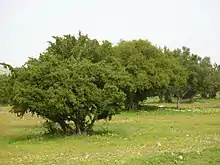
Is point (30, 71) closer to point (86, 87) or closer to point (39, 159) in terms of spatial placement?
point (86, 87)

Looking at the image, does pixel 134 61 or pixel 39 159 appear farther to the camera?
pixel 134 61

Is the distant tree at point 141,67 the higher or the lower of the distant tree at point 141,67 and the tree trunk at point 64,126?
the higher

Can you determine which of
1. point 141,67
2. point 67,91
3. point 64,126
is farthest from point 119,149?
point 141,67

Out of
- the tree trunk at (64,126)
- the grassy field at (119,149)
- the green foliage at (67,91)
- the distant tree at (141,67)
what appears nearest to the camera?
the grassy field at (119,149)

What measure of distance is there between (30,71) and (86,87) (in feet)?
15.5

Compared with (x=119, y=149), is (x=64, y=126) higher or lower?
higher

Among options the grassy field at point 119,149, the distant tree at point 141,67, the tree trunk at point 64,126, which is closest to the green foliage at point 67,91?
the tree trunk at point 64,126

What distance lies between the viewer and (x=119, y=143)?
31.8 meters

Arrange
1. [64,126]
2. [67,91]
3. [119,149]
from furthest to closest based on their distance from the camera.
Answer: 1. [64,126]
2. [67,91]
3. [119,149]

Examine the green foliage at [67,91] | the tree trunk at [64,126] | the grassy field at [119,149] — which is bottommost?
the grassy field at [119,149]

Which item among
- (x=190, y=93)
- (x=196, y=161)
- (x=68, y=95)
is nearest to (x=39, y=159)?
(x=196, y=161)

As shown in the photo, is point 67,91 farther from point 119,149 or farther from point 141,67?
point 141,67

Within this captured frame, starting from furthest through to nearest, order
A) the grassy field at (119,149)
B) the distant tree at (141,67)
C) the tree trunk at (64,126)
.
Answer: the distant tree at (141,67) → the tree trunk at (64,126) → the grassy field at (119,149)

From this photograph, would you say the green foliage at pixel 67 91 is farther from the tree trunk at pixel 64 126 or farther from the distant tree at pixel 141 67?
the distant tree at pixel 141 67
